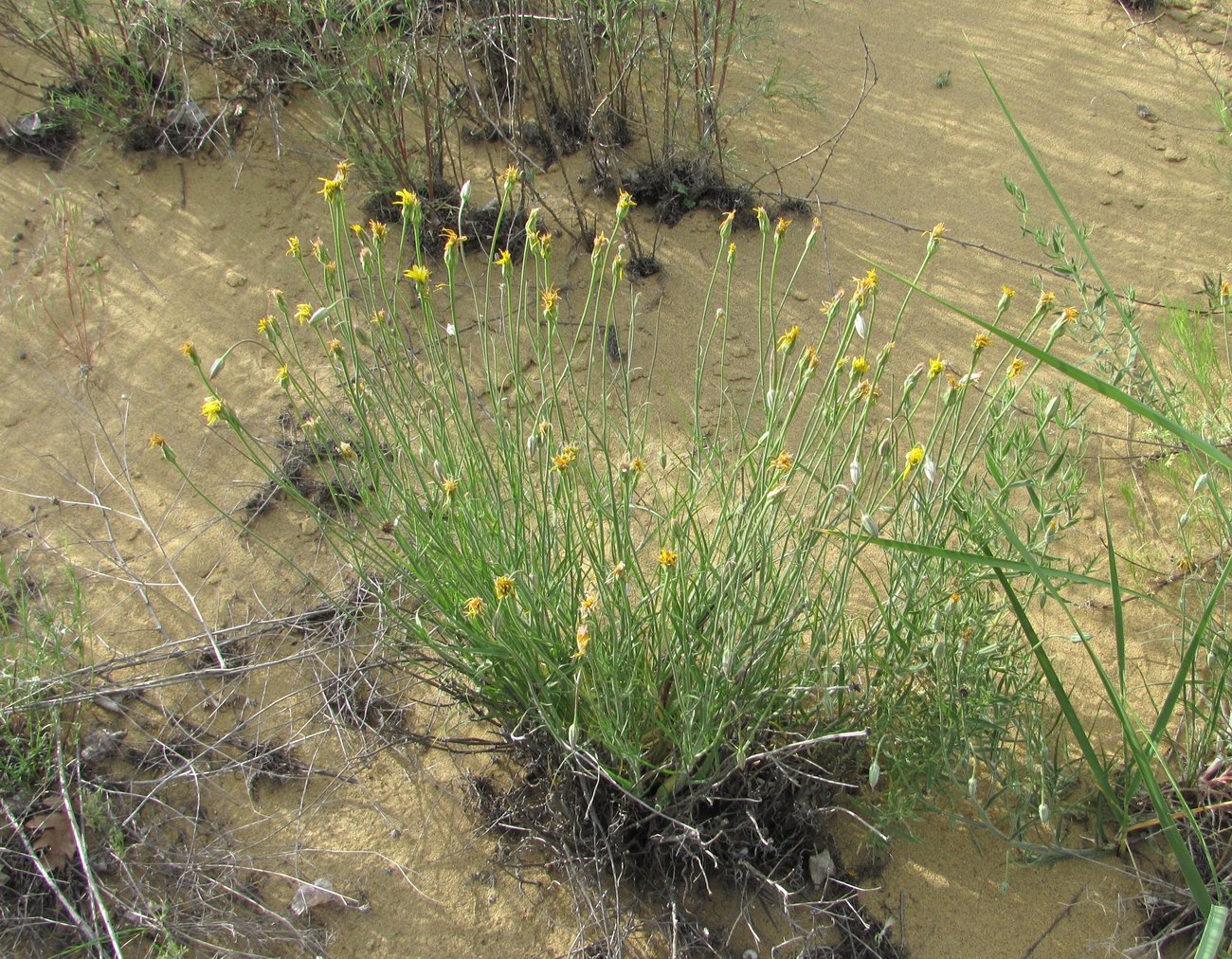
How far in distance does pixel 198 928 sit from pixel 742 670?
1.19m

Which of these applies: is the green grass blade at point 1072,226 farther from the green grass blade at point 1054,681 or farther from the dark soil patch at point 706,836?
the dark soil patch at point 706,836

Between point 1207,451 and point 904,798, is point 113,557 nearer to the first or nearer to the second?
point 904,798

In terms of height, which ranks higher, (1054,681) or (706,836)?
(1054,681)

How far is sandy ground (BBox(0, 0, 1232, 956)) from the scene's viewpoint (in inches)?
80.4

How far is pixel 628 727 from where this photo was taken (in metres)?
1.86

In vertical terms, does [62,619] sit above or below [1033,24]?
below

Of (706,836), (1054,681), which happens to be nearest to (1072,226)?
(1054,681)

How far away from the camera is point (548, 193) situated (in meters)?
3.58

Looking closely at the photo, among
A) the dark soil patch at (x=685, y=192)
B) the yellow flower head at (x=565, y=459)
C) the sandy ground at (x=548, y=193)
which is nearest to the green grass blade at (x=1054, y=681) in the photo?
the sandy ground at (x=548, y=193)

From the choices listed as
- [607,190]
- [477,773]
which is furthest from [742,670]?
[607,190]

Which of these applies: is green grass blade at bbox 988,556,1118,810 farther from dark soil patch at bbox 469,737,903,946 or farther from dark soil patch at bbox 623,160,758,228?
dark soil patch at bbox 623,160,758,228

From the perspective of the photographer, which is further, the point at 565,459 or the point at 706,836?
the point at 706,836

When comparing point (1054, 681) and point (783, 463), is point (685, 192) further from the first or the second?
point (1054, 681)

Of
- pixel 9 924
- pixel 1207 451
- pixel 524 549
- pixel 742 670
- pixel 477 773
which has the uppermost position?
pixel 1207 451
